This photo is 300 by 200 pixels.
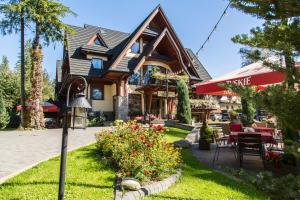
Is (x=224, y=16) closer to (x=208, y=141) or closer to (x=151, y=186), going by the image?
(x=151, y=186)

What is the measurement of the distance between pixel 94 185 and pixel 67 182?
2.10 feet

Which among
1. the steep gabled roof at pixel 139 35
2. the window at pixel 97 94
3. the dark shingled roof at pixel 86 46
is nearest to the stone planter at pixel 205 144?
the steep gabled roof at pixel 139 35

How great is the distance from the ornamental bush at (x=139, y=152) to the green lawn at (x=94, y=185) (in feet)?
1.27

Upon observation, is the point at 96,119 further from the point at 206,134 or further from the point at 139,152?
the point at 139,152

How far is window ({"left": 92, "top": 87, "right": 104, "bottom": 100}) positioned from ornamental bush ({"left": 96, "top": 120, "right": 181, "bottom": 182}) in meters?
13.3

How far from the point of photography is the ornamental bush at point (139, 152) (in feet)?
17.5

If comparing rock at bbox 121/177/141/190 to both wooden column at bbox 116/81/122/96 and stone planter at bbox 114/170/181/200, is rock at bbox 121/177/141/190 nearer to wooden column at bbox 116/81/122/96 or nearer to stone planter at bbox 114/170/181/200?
stone planter at bbox 114/170/181/200

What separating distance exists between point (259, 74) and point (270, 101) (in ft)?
12.9

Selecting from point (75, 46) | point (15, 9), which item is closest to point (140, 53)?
point (75, 46)

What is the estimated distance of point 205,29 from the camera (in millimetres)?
7273

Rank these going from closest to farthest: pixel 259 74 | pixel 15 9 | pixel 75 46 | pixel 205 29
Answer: pixel 259 74, pixel 205 29, pixel 15 9, pixel 75 46

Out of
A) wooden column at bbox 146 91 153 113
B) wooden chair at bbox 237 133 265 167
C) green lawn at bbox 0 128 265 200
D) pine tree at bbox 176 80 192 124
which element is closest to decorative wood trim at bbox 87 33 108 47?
wooden column at bbox 146 91 153 113

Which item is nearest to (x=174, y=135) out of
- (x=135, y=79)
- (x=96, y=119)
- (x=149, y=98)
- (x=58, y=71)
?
(x=96, y=119)

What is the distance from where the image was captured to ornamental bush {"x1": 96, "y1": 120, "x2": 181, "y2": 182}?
535 centimetres
